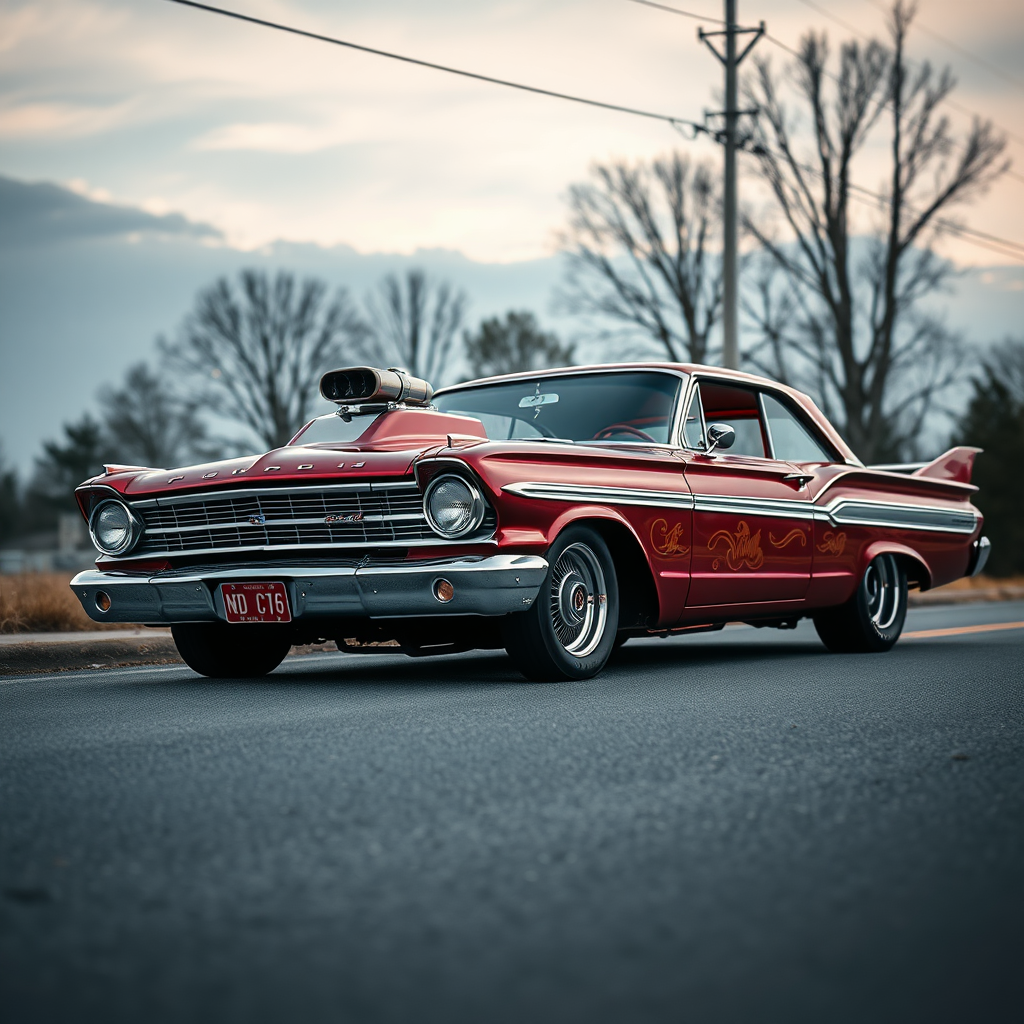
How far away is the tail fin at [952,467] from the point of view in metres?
9.29

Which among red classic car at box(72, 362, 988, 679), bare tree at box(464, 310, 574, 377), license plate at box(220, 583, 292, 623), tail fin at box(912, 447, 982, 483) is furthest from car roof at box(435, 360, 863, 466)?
bare tree at box(464, 310, 574, 377)

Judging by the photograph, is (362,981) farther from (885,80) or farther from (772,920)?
(885,80)

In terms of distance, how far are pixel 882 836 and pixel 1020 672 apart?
4.22 meters

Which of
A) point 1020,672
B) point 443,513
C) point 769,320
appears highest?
point 769,320

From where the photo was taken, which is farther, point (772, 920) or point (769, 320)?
point (769, 320)

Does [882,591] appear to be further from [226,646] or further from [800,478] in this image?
[226,646]

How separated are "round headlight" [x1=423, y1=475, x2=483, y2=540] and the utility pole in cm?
1267

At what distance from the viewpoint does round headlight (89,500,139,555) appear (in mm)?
6469

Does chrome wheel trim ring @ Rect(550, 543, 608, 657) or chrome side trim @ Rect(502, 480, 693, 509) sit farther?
chrome wheel trim ring @ Rect(550, 543, 608, 657)

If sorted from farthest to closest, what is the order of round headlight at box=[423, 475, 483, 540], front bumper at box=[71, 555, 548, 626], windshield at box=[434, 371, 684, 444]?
windshield at box=[434, 371, 684, 444], round headlight at box=[423, 475, 483, 540], front bumper at box=[71, 555, 548, 626]

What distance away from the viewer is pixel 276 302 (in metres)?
46.5

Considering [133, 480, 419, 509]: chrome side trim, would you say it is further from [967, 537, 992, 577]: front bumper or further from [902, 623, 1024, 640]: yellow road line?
[902, 623, 1024, 640]: yellow road line

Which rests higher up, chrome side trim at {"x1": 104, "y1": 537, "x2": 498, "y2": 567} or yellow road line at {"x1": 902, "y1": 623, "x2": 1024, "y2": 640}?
chrome side trim at {"x1": 104, "y1": 537, "x2": 498, "y2": 567}

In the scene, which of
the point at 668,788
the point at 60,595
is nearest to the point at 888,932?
the point at 668,788
